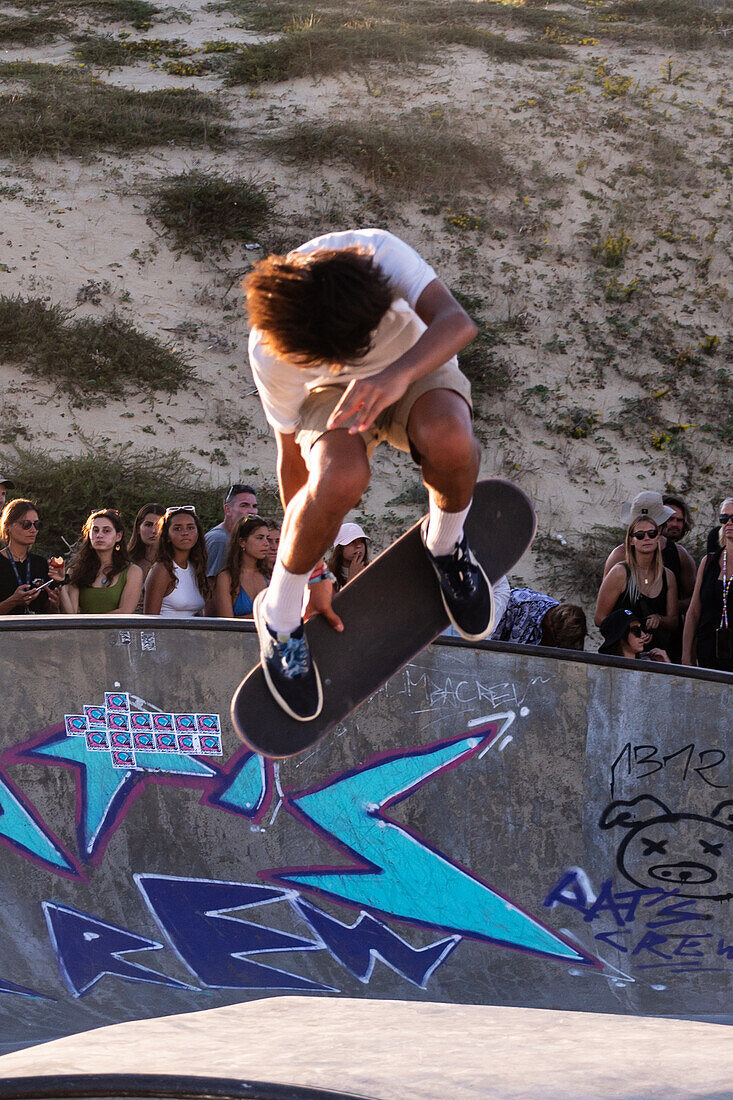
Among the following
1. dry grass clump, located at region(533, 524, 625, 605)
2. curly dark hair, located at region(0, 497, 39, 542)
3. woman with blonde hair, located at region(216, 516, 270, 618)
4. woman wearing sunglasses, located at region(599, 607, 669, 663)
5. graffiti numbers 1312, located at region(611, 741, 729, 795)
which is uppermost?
curly dark hair, located at region(0, 497, 39, 542)

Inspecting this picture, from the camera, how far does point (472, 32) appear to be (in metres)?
18.3

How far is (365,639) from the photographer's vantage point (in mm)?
3594

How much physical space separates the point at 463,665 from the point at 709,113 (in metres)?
15.5

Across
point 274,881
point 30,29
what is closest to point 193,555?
point 274,881

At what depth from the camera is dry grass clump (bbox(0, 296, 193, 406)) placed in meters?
13.2

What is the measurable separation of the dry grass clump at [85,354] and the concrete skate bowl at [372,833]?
332 inches

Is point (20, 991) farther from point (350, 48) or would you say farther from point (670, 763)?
point (350, 48)

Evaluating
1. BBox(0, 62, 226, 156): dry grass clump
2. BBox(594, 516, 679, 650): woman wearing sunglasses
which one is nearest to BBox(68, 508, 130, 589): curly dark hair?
BBox(594, 516, 679, 650): woman wearing sunglasses

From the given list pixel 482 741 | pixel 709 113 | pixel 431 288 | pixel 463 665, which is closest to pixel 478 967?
pixel 482 741

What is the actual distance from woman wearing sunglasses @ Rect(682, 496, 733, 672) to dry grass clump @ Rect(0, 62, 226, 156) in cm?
1311

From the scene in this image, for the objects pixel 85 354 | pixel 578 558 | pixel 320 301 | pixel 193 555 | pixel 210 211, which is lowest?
pixel 578 558

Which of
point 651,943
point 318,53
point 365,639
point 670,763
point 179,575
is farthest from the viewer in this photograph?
point 318,53

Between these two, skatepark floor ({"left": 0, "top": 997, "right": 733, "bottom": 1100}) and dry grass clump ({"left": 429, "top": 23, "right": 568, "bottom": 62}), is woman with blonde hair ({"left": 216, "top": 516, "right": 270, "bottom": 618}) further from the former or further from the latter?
dry grass clump ({"left": 429, "top": 23, "right": 568, "bottom": 62})

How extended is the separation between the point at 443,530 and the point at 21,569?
377 cm
